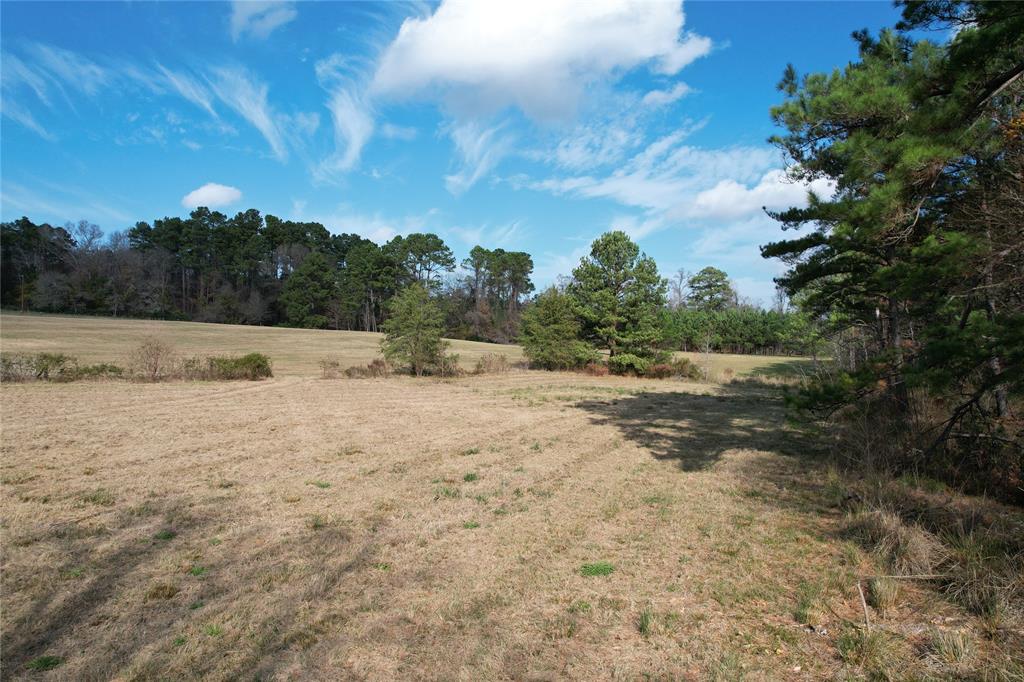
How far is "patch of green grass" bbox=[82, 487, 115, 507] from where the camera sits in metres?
6.41

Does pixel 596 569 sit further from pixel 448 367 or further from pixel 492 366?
pixel 492 366

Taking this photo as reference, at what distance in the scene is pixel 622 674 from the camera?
131 inches

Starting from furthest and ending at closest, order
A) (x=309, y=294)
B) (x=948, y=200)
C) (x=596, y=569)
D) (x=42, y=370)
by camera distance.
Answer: (x=309, y=294) < (x=42, y=370) < (x=948, y=200) < (x=596, y=569)

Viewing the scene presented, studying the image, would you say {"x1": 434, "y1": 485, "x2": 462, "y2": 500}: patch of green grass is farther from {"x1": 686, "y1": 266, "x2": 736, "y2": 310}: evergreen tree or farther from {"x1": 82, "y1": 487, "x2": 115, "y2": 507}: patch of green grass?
{"x1": 686, "y1": 266, "x2": 736, "y2": 310}: evergreen tree

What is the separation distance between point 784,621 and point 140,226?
93.1m

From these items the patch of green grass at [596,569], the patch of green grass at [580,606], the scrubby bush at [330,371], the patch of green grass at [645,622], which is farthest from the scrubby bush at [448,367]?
the patch of green grass at [645,622]

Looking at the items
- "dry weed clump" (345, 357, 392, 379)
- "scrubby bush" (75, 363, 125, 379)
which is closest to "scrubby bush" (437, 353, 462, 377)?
"dry weed clump" (345, 357, 392, 379)

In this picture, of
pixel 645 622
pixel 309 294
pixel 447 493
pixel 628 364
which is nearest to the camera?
pixel 645 622

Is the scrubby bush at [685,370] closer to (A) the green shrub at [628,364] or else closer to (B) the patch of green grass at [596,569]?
(A) the green shrub at [628,364]

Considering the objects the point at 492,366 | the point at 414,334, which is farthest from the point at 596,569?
the point at 492,366

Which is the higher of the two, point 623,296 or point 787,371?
point 623,296

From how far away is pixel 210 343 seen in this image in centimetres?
3859

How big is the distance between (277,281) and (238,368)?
57.9 meters

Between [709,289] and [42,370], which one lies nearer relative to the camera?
[42,370]
